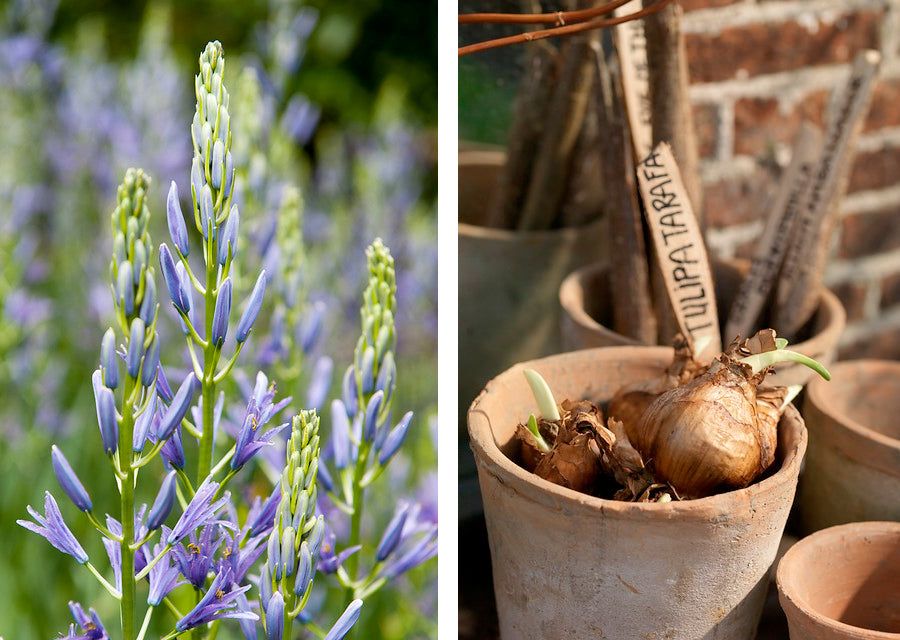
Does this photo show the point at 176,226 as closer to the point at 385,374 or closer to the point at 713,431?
the point at 385,374

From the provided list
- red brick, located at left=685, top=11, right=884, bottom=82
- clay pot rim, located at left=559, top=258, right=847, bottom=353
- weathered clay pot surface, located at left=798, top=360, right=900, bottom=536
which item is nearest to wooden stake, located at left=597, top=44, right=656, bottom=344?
clay pot rim, located at left=559, top=258, right=847, bottom=353

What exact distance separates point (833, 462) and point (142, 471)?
1.43 feet

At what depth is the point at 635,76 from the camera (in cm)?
61

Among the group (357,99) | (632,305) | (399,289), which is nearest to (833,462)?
(632,305)

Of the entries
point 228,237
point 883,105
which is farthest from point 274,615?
point 883,105

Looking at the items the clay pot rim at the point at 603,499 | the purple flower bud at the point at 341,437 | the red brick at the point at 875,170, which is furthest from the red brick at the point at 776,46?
the purple flower bud at the point at 341,437

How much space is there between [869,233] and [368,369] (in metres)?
0.82

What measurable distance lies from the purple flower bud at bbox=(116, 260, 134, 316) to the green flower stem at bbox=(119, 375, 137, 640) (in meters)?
0.02

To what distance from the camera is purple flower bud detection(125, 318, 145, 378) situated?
29 centimetres

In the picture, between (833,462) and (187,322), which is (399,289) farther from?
(187,322)

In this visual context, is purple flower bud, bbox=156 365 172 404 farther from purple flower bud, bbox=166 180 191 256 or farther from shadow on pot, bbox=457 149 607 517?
shadow on pot, bbox=457 149 607 517

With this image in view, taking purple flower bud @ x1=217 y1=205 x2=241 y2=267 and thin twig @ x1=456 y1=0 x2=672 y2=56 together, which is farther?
thin twig @ x1=456 y1=0 x2=672 y2=56

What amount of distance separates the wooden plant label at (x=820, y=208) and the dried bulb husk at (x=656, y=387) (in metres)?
0.16

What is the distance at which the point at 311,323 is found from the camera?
0.50 m
